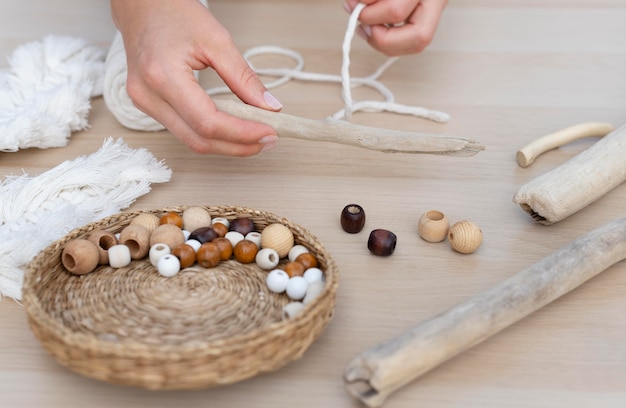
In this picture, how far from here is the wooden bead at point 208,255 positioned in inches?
29.5

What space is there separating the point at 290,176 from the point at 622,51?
69cm

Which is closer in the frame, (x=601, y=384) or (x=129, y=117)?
(x=601, y=384)

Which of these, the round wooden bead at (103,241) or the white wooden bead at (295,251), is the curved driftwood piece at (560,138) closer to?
the white wooden bead at (295,251)

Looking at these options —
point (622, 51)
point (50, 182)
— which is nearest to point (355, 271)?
point (50, 182)

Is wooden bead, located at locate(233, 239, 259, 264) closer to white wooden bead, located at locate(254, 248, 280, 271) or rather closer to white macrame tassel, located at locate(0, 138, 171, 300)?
white wooden bead, located at locate(254, 248, 280, 271)

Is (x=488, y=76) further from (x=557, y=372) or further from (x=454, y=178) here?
(x=557, y=372)

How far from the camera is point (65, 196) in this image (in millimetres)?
880

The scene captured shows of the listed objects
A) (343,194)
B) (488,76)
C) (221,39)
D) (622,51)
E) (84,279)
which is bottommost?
(84,279)

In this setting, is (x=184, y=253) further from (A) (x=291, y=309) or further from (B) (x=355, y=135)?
(B) (x=355, y=135)

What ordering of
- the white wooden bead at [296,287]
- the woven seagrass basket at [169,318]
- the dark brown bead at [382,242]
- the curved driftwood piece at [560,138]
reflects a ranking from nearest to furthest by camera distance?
the woven seagrass basket at [169,318] < the white wooden bead at [296,287] < the dark brown bead at [382,242] < the curved driftwood piece at [560,138]

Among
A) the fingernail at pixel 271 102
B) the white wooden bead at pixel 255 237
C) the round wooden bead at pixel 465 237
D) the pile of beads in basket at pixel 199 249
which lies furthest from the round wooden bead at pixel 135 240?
the round wooden bead at pixel 465 237

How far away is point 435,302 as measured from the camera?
2.48 ft

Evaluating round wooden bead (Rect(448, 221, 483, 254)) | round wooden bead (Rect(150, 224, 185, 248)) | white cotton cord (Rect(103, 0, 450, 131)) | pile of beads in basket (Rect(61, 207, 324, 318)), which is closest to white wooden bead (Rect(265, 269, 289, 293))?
pile of beads in basket (Rect(61, 207, 324, 318))

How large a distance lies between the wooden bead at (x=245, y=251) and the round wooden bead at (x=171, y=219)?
8 centimetres
